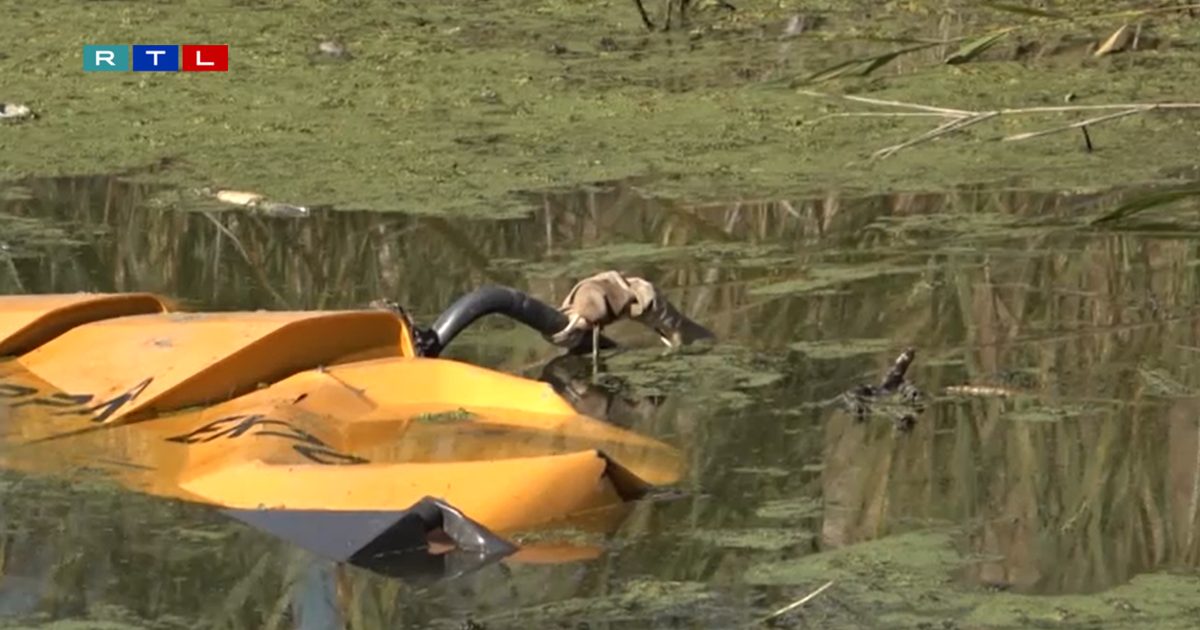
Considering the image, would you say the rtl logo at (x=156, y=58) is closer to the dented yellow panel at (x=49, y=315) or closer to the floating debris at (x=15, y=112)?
the floating debris at (x=15, y=112)

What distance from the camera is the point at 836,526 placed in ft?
9.44

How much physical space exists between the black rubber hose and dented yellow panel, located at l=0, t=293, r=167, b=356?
0.56m

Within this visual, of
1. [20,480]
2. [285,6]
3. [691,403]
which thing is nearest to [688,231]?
[691,403]

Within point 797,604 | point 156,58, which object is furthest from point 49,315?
point 156,58

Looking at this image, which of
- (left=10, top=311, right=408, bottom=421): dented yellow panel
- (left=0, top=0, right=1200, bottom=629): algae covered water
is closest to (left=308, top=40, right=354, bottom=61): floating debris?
(left=0, top=0, right=1200, bottom=629): algae covered water

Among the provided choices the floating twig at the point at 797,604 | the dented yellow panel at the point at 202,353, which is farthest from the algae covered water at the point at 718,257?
the dented yellow panel at the point at 202,353

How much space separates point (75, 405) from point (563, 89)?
2.73 meters

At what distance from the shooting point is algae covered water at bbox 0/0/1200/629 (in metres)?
2.69

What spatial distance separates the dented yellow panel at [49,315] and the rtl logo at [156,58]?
2728 millimetres

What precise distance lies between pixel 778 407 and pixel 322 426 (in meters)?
0.66

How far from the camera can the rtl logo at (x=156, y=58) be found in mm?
6625

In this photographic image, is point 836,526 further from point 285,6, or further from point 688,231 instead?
point 285,6

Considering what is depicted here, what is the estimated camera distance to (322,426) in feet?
11.3

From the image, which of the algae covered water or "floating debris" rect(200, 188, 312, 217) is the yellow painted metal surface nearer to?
the algae covered water
